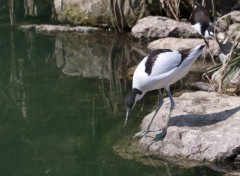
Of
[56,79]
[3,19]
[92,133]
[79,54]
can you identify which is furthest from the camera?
[3,19]

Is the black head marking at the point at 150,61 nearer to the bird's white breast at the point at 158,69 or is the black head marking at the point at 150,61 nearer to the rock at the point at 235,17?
the bird's white breast at the point at 158,69

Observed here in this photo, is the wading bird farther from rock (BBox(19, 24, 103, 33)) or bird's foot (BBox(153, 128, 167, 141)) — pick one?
bird's foot (BBox(153, 128, 167, 141))

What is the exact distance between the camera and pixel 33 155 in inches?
219

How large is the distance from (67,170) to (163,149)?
95 centimetres

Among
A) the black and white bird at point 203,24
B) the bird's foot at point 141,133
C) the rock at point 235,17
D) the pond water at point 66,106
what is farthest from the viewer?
the rock at point 235,17

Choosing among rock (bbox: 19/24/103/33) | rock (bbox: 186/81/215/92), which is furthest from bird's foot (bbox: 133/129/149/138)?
rock (bbox: 19/24/103/33)

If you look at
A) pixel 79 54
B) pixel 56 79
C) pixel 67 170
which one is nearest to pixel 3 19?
pixel 79 54

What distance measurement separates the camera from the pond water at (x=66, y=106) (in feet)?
17.5

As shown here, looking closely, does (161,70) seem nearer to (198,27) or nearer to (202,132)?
(202,132)

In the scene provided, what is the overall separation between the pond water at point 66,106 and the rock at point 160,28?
0.30 m

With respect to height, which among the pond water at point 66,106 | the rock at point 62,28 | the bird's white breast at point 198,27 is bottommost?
the pond water at point 66,106

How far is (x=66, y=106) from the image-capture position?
6.87 meters

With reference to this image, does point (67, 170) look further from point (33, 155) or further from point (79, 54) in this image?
point (79, 54)

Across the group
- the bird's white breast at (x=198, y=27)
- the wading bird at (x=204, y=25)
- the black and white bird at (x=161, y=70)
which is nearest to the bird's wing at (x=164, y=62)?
the black and white bird at (x=161, y=70)
